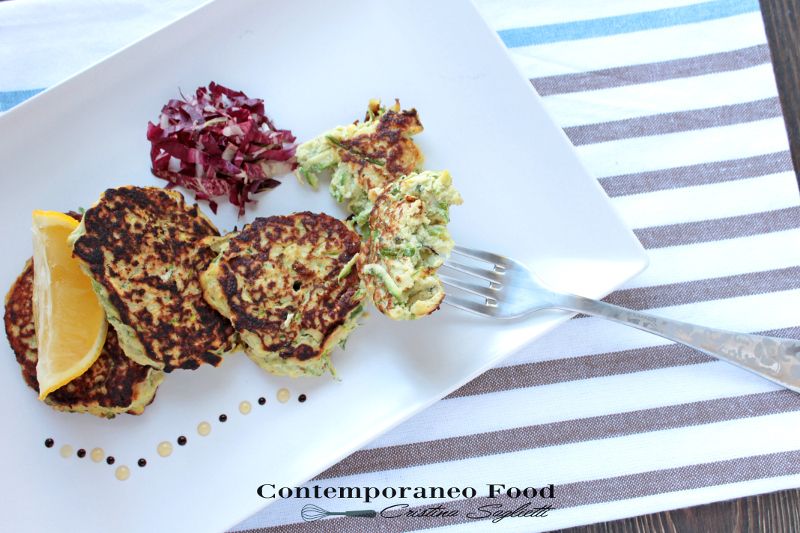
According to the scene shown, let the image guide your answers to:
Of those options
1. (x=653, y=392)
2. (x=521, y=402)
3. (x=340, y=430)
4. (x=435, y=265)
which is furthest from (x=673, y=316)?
(x=340, y=430)

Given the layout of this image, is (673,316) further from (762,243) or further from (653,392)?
(762,243)

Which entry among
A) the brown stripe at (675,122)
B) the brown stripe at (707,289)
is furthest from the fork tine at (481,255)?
the brown stripe at (675,122)

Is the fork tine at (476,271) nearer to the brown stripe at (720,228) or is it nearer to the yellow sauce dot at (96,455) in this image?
the brown stripe at (720,228)

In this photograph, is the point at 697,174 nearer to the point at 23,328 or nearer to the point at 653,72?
the point at 653,72

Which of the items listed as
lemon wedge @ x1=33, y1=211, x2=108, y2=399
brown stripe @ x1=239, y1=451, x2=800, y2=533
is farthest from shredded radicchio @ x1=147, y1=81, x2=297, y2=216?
brown stripe @ x1=239, y1=451, x2=800, y2=533

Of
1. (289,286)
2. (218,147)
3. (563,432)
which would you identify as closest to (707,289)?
(563,432)
